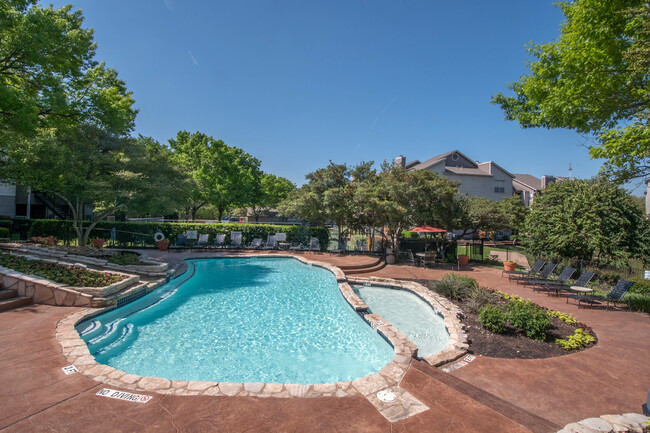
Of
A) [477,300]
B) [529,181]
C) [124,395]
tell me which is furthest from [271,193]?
[124,395]

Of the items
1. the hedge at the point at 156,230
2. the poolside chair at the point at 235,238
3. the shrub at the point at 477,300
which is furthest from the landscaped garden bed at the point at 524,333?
the poolside chair at the point at 235,238

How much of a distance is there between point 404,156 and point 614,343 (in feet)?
95.3

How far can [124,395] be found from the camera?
3.71 metres

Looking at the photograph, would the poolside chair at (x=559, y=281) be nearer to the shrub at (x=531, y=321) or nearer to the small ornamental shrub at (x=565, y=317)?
the small ornamental shrub at (x=565, y=317)

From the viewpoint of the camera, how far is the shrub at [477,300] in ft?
28.1

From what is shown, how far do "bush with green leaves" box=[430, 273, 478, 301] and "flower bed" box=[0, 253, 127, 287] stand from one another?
35.2ft

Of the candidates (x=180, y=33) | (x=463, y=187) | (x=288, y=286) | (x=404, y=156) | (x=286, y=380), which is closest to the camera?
(x=286, y=380)

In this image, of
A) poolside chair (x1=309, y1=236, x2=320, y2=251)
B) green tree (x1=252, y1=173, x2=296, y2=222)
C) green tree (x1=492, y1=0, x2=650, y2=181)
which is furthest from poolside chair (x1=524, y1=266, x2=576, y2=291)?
green tree (x1=252, y1=173, x2=296, y2=222)

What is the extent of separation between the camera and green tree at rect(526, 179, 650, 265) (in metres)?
12.9

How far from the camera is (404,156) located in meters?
33.5

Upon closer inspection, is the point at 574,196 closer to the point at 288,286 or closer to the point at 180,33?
the point at 288,286

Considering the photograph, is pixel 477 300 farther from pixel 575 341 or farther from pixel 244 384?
pixel 244 384

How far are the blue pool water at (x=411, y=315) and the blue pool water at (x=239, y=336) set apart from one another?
3.34 feet

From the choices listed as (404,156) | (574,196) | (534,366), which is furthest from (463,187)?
(534,366)
